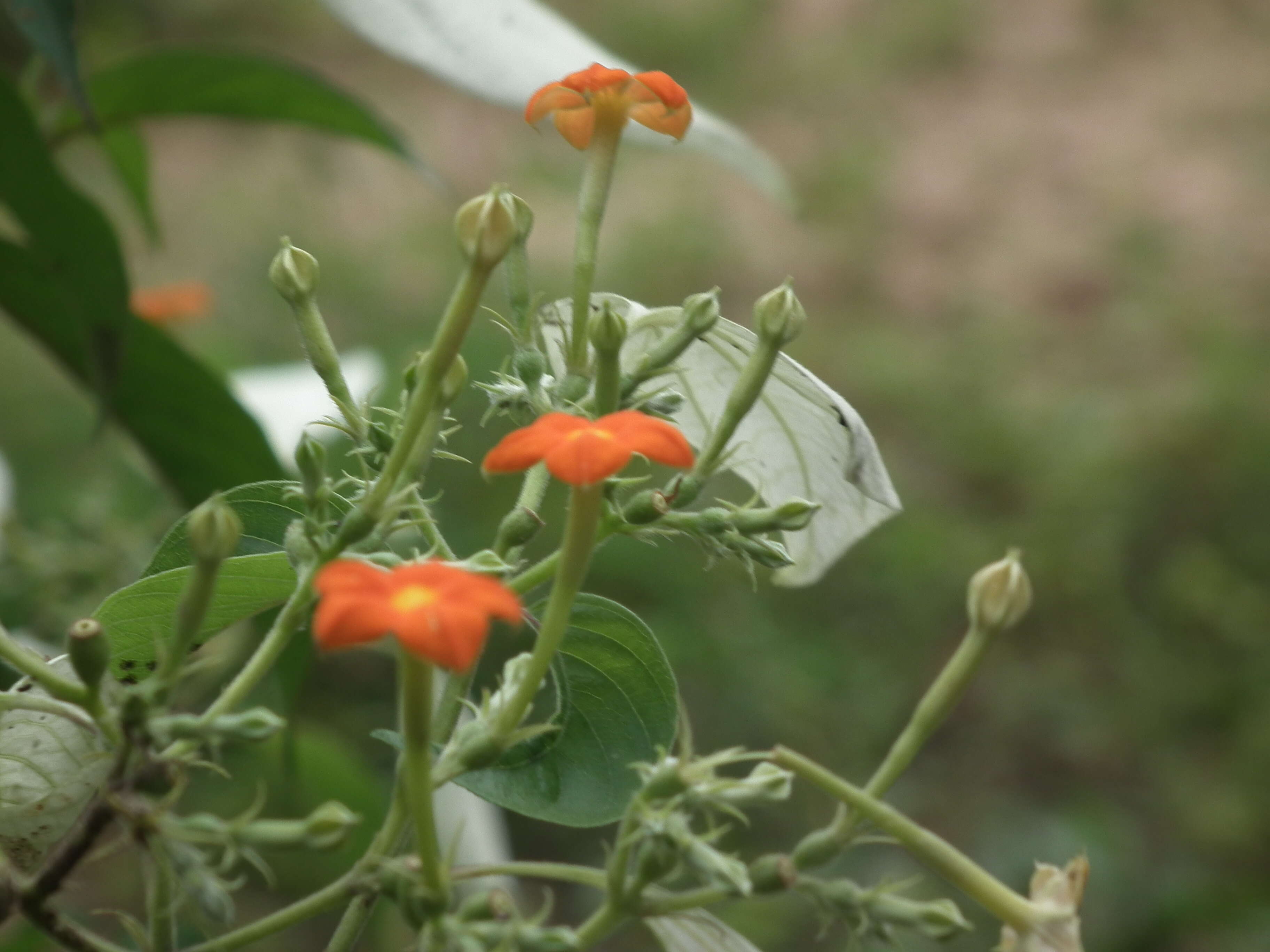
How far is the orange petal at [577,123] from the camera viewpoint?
1.50 feet

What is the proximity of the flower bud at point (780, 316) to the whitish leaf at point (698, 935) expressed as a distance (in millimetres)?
186

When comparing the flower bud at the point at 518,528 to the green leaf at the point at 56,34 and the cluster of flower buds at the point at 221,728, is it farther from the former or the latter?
the green leaf at the point at 56,34

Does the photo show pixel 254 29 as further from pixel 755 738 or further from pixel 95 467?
pixel 755 738

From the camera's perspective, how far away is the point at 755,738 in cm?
176

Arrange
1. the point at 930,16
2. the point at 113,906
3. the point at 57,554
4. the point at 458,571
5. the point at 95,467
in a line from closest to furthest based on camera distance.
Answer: the point at 458,571 → the point at 57,554 → the point at 95,467 → the point at 113,906 → the point at 930,16

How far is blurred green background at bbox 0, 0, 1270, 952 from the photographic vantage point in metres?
1.70

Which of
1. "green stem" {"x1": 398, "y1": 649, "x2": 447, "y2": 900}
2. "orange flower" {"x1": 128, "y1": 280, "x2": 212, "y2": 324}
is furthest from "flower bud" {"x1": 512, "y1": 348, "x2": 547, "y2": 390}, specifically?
"orange flower" {"x1": 128, "y1": 280, "x2": 212, "y2": 324}

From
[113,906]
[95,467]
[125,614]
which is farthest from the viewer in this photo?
[113,906]

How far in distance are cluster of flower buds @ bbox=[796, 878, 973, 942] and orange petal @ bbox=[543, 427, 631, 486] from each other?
0.43 feet

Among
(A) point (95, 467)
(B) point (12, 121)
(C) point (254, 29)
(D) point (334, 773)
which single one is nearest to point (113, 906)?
(A) point (95, 467)

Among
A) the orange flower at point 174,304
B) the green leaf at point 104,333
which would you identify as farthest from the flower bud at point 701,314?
the orange flower at point 174,304

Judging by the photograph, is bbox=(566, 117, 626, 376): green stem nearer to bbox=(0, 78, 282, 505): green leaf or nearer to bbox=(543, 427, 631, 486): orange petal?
bbox=(543, 427, 631, 486): orange petal

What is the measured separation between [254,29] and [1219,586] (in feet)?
10.3

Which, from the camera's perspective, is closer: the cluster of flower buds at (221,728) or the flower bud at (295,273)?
the cluster of flower buds at (221,728)
